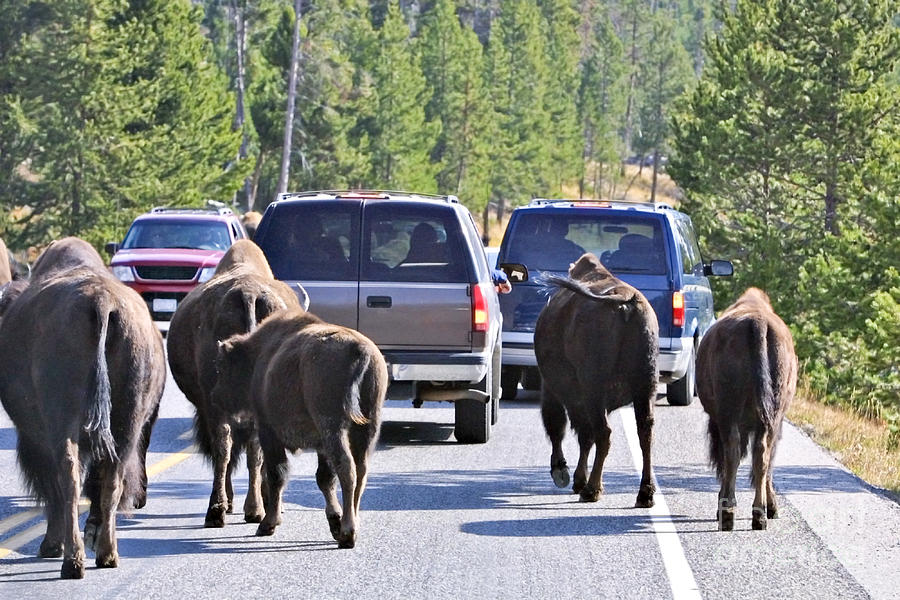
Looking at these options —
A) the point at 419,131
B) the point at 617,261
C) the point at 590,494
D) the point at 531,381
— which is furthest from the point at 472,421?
the point at 419,131

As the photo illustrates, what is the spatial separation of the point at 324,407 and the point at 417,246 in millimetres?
4220

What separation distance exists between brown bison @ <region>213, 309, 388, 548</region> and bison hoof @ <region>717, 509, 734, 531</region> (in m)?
2.22

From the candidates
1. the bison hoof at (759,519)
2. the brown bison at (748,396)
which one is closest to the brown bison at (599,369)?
the brown bison at (748,396)

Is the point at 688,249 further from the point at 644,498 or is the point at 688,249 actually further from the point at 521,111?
the point at 521,111

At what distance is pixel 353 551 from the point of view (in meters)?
8.44

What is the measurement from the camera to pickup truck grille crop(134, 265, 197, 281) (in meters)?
25.8

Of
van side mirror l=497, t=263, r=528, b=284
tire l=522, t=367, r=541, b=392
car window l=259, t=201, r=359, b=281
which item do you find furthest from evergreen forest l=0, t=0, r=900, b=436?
car window l=259, t=201, r=359, b=281

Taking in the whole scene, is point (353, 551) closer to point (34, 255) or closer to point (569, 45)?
point (34, 255)

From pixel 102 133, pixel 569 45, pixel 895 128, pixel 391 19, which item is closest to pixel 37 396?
pixel 895 128

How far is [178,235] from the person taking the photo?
27.9 metres

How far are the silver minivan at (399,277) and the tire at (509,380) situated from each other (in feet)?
14.4

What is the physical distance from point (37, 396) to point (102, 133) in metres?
40.0

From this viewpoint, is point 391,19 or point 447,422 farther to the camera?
point 391,19

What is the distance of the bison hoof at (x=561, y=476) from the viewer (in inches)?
424
